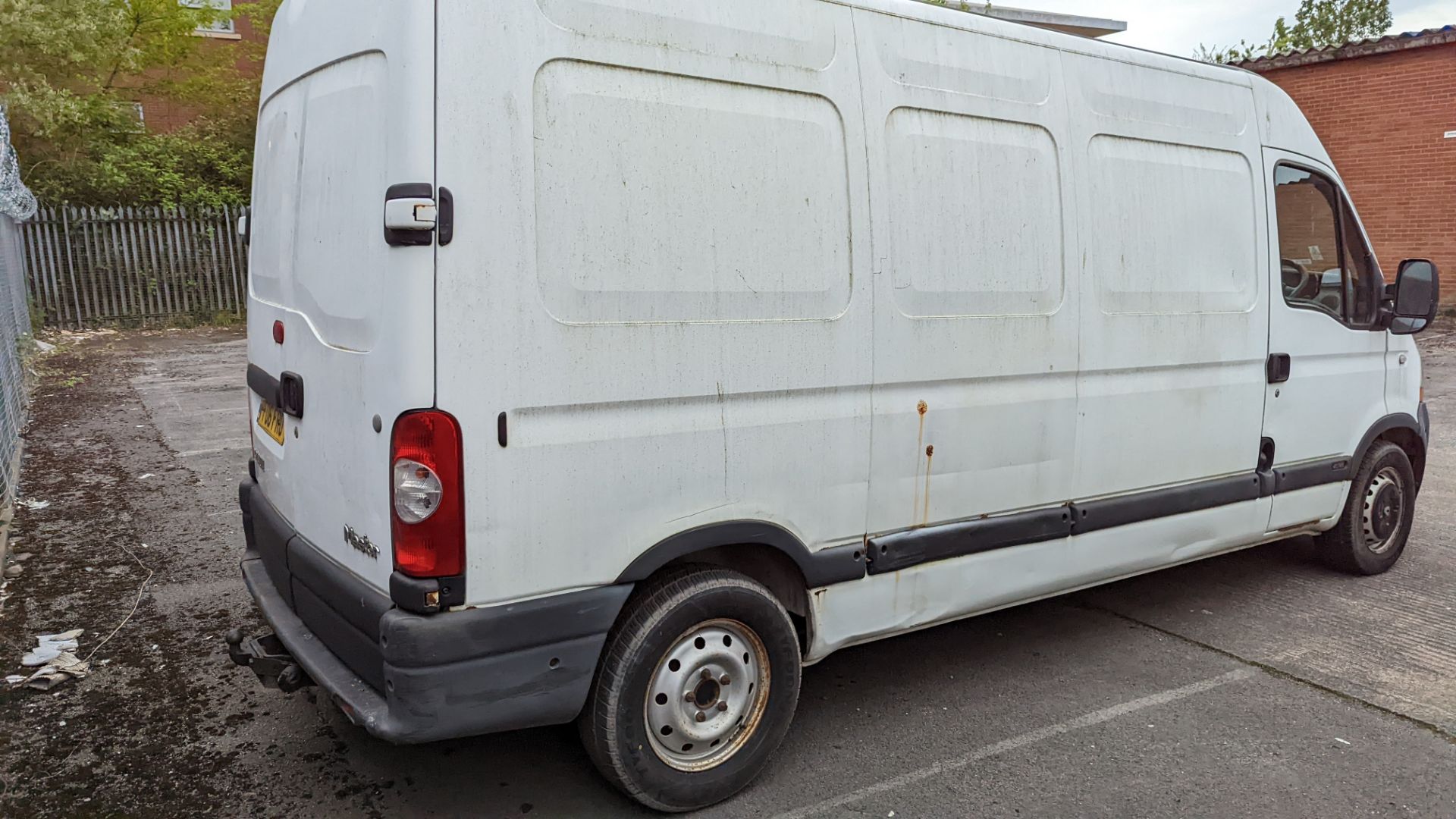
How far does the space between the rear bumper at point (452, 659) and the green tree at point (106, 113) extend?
17060 mm

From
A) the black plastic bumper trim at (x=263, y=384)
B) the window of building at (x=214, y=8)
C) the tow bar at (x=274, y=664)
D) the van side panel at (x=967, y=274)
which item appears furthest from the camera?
the window of building at (x=214, y=8)

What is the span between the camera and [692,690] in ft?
10.4

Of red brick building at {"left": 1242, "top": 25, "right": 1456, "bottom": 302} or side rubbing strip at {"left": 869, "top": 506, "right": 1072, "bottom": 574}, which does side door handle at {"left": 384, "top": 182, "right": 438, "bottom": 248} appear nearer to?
side rubbing strip at {"left": 869, "top": 506, "right": 1072, "bottom": 574}

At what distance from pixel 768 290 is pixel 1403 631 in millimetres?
3567

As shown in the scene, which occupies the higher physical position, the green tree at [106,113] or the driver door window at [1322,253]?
the green tree at [106,113]

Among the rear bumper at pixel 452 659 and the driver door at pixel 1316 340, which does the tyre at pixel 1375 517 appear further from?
the rear bumper at pixel 452 659

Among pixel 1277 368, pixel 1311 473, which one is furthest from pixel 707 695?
pixel 1311 473

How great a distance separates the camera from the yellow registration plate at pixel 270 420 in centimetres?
358

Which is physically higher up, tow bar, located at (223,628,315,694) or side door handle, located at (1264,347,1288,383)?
side door handle, located at (1264,347,1288,383)

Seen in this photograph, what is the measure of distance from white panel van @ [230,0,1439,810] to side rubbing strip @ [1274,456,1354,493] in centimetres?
52

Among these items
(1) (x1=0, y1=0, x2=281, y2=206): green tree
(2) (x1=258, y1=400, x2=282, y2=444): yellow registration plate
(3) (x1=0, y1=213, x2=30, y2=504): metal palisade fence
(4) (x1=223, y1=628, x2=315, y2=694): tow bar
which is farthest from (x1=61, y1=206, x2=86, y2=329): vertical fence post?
(4) (x1=223, y1=628, x2=315, y2=694): tow bar

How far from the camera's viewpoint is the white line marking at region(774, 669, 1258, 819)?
10.7 ft

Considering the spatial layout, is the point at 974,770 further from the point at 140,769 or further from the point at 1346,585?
the point at 1346,585

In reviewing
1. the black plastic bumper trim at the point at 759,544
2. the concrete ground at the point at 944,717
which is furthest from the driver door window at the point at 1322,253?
the black plastic bumper trim at the point at 759,544
